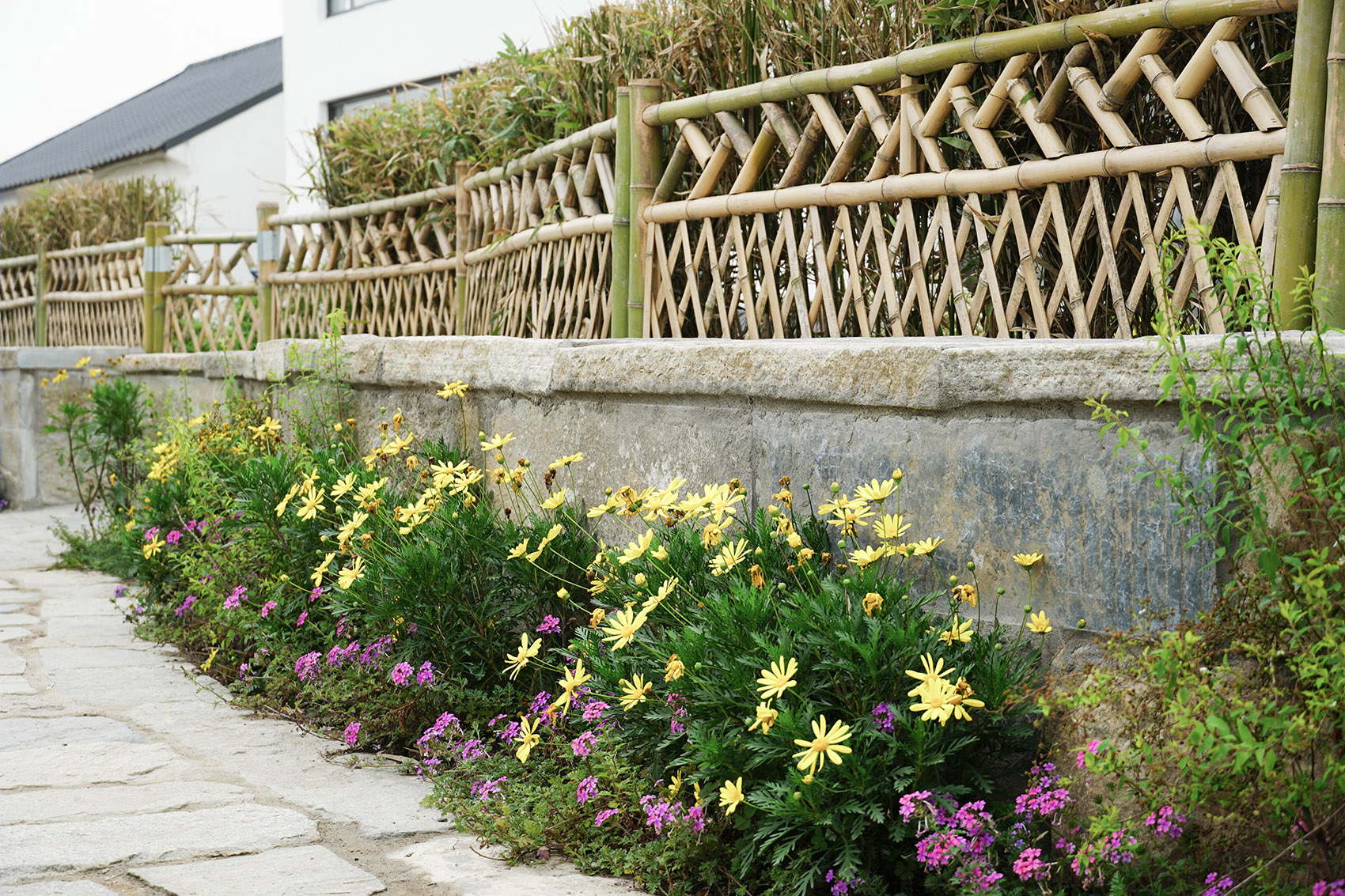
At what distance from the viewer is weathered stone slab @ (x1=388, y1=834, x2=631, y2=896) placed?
228 cm

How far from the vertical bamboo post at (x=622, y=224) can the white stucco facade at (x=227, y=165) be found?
14.5m

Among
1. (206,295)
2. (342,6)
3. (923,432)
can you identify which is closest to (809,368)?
(923,432)

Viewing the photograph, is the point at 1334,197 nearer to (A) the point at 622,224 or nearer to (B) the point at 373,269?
(A) the point at 622,224

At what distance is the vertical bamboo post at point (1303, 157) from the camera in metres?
2.34

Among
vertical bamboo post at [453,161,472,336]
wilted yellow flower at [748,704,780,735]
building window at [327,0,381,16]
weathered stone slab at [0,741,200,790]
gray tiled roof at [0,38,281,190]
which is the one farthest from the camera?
gray tiled roof at [0,38,281,190]

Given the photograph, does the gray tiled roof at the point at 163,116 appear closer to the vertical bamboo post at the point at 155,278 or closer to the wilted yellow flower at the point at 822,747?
the vertical bamboo post at the point at 155,278

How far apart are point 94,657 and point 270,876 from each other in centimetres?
242

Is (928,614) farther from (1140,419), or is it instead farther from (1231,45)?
(1231,45)

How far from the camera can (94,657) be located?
4.35m

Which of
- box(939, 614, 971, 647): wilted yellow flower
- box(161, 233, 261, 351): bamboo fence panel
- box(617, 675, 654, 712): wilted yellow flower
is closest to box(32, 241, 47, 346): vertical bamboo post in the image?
box(161, 233, 261, 351): bamboo fence panel

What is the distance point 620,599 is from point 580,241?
2048 mm

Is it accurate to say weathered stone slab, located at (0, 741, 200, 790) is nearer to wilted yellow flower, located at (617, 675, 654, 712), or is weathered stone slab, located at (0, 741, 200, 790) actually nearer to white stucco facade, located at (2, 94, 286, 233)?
wilted yellow flower, located at (617, 675, 654, 712)

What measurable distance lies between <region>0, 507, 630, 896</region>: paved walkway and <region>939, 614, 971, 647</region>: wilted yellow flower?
0.79 meters

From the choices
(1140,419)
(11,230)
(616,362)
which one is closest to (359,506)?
(616,362)
